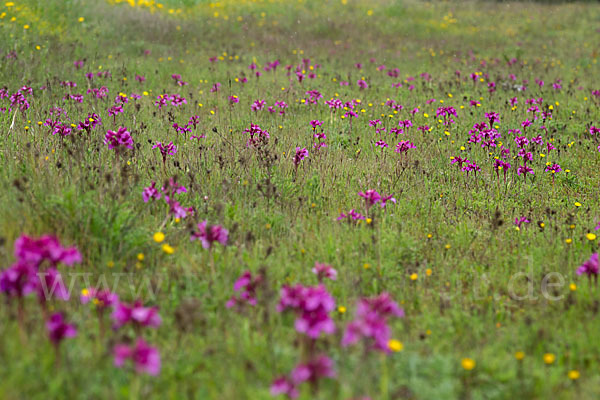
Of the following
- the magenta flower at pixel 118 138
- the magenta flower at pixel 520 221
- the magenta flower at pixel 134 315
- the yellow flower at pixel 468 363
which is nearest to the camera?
the magenta flower at pixel 134 315

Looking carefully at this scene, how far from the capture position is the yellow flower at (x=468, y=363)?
218 cm

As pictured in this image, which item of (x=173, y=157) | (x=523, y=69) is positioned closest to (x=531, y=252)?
(x=173, y=157)

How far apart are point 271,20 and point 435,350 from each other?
13.8 meters

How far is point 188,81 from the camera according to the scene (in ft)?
28.6

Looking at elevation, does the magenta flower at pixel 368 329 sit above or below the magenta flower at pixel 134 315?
above

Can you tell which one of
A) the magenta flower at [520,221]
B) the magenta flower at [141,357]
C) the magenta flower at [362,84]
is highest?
the magenta flower at [362,84]

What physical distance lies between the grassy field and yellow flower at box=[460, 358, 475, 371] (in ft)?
0.04

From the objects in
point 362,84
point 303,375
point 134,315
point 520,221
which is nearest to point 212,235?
point 134,315

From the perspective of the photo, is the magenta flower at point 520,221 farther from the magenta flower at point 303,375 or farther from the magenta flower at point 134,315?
the magenta flower at point 134,315

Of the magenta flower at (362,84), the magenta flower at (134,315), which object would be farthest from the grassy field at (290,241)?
the magenta flower at (362,84)

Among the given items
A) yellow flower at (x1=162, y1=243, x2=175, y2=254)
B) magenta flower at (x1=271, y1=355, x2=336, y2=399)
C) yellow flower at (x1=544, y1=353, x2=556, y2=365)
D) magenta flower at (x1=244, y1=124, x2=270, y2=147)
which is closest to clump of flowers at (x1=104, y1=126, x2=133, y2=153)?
yellow flower at (x1=162, y1=243, x2=175, y2=254)

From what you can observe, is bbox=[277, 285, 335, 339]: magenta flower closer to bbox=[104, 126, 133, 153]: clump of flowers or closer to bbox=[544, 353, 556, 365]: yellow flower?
bbox=[544, 353, 556, 365]: yellow flower

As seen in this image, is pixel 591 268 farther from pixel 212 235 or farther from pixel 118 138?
pixel 118 138

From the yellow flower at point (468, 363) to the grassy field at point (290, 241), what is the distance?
0.04 ft
